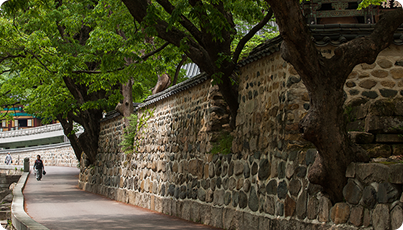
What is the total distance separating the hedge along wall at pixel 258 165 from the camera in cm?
573

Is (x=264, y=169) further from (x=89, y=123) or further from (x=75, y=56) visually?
(x=89, y=123)

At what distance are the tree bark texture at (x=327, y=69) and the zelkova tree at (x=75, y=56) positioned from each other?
528 centimetres

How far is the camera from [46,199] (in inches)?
642

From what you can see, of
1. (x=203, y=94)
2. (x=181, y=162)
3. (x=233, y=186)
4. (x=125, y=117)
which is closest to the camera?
(x=233, y=186)

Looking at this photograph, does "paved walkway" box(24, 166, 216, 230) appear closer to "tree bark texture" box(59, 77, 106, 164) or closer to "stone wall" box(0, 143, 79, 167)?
"tree bark texture" box(59, 77, 106, 164)

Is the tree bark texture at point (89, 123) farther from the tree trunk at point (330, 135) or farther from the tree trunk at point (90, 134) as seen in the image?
the tree trunk at point (330, 135)

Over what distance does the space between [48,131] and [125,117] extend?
3566cm

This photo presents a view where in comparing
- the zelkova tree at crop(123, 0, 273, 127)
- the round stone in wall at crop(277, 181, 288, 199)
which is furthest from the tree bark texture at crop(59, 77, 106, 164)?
the round stone in wall at crop(277, 181, 288, 199)

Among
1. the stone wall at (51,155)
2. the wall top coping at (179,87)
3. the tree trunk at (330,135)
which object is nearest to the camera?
the tree trunk at (330,135)

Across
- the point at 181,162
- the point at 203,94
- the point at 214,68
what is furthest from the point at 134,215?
the point at 214,68

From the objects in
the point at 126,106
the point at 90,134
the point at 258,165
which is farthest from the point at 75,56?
the point at 258,165

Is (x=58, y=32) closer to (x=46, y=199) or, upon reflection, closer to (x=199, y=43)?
(x=46, y=199)

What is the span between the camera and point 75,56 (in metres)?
20.3

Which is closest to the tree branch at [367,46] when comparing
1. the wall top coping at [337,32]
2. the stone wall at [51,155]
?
the wall top coping at [337,32]
